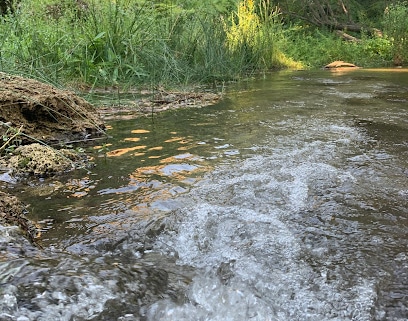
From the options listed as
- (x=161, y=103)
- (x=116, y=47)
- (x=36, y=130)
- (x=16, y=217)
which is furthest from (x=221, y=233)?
(x=116, y=47)

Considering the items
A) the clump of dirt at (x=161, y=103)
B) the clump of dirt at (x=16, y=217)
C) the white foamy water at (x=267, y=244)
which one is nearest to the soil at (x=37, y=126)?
the clump of dirt at (x=16, y=217)

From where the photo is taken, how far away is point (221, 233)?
5.59 feet

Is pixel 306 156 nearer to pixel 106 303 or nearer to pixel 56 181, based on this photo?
pixel 56 181

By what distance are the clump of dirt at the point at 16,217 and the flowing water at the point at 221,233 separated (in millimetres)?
56

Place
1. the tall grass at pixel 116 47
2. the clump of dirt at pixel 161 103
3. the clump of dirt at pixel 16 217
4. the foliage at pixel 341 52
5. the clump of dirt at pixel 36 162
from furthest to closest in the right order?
the foliage at pixel 341 52 → the tall grass at pixel 116 47 → the clump of dirt at pixel 161 103 → the clump of dirt at pixel 36 162 → the clump of dirt at pixel 16 217

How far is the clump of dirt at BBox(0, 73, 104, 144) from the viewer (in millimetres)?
2918

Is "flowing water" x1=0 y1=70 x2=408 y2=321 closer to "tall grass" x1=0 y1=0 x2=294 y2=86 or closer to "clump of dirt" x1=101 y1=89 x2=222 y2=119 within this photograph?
"clump of dirt" x1=101 y1=89 x2=222 y2=119

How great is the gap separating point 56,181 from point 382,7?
2021 cm

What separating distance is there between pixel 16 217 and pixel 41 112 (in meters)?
1.59

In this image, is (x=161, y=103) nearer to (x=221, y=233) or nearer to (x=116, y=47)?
(x=116, y=47)

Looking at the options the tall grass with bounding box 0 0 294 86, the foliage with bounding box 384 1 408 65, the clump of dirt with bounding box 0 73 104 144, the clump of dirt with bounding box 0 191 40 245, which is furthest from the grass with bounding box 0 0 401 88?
the foliage with bounding box 384 1 408 65

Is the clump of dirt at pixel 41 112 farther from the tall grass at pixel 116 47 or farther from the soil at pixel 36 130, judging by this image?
the tall grass at pixel 116 47

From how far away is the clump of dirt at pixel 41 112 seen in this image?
9.57 ft

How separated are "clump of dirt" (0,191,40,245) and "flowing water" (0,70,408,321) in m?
0.06
